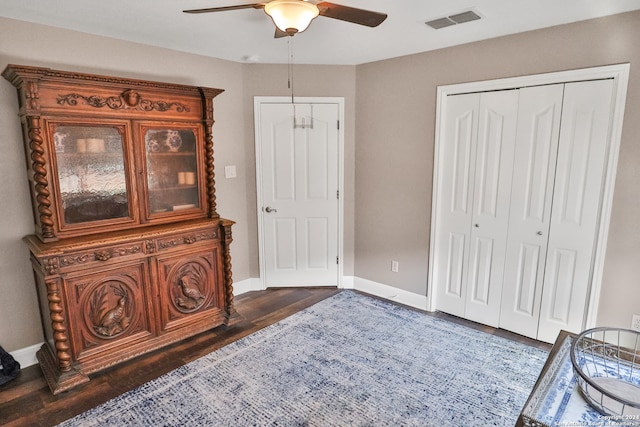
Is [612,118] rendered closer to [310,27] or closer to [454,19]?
[454,19]

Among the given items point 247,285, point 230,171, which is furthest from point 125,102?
point 247,285

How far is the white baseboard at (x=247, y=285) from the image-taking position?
13.0ft

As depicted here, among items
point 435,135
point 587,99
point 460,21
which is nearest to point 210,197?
point 435,135

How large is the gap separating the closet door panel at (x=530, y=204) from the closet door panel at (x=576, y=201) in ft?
0.18

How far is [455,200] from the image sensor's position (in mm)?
3285

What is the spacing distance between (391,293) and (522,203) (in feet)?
5.24

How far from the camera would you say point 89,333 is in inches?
98.3

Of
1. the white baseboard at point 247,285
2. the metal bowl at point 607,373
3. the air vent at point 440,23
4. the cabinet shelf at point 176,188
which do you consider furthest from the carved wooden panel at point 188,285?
the metal bowl at point 607,373

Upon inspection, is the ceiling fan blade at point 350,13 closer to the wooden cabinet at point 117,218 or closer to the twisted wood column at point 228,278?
the wooden cabinet at point 117,218

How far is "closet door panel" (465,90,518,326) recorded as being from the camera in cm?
292

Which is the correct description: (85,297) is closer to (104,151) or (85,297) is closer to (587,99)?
(104,151)

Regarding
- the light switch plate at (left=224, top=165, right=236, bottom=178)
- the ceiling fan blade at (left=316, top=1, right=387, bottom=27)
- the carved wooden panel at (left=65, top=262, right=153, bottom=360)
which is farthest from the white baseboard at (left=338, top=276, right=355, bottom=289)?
the ceiling fan blade at (left=316, top=1, right=387, bottom=27)

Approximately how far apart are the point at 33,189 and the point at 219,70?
193cm

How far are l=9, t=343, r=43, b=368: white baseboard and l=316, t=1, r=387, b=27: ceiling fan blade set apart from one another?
10.0 ft
